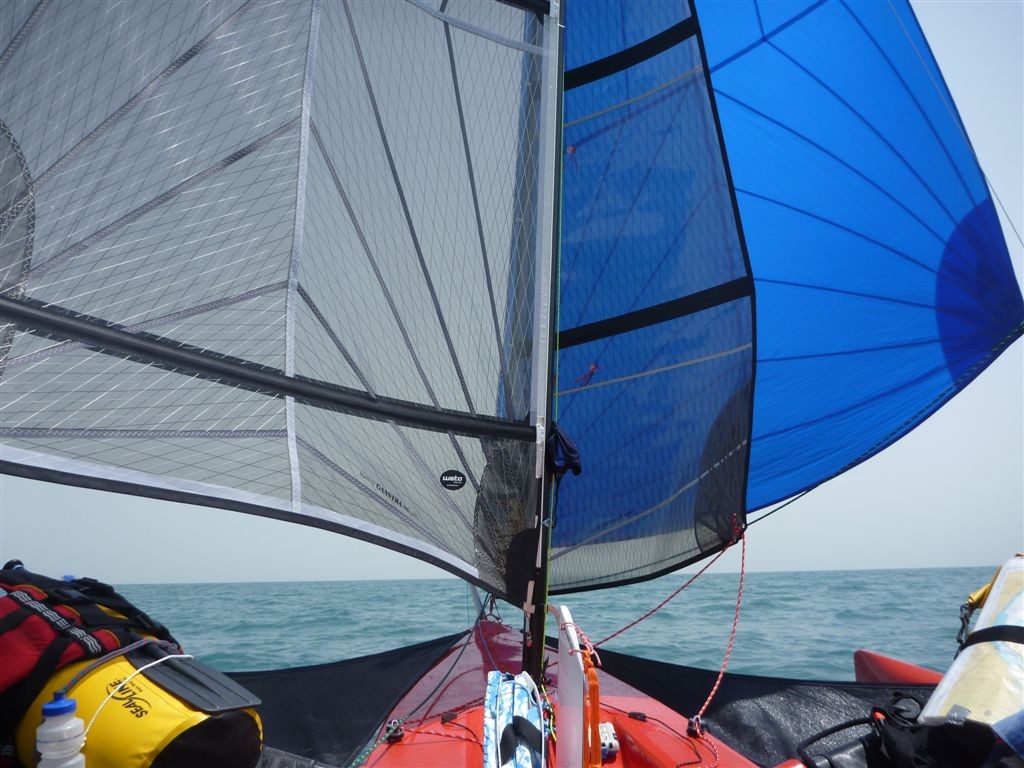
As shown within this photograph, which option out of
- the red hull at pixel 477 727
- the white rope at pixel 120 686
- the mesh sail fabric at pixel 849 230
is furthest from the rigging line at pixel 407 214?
the mesh sail fabric at pixel 849 230

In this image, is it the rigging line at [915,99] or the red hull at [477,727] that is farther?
the rigging line at [915,99]

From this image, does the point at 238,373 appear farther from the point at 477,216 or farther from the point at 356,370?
the point at 477,216

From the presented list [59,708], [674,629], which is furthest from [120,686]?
[674,629]

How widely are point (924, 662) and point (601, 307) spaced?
546cm

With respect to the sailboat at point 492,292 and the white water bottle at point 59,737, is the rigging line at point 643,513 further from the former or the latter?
A: the white water bottle at point 59,737

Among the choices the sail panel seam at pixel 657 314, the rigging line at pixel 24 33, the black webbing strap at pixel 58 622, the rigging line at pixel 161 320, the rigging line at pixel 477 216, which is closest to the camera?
the black webbing strap at pixel 58 622

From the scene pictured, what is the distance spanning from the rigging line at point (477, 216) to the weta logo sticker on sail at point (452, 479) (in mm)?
342

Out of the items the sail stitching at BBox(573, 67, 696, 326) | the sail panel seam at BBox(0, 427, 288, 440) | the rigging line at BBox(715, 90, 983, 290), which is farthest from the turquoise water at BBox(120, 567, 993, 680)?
the rigging line at BBox(715, 90, 983, 290)

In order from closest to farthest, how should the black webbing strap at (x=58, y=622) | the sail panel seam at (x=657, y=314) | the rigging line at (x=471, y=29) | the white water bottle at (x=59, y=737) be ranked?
1. the white water bottle at (x=59, y=737)
2. the black webbing strap at (x=58, y=622)
3. the rigging line at (x=471, y=29)
4. the sail panel seam at (x=657, y=314)

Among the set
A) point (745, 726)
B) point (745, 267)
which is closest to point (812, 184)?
point (745, 267)

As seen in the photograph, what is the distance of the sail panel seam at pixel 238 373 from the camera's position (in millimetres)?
1851

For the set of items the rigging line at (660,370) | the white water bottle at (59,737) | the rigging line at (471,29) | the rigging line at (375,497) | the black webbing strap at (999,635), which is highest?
the rigging line at (471,29)

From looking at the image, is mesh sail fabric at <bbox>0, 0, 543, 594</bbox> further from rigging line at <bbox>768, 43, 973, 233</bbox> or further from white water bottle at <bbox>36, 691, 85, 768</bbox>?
rigging line at <bbox>768, 43, 973, 233</bbox>

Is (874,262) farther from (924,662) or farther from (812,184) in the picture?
(924,662)
